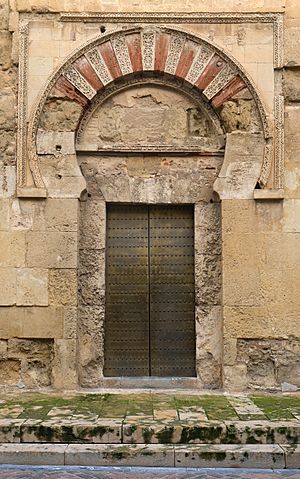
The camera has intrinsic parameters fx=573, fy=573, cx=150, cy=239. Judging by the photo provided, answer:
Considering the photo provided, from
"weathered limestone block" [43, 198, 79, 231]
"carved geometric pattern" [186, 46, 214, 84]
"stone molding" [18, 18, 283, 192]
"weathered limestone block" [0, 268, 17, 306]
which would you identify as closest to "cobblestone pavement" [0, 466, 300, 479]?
"weathered limestone block" [0, 268, 17, 306]

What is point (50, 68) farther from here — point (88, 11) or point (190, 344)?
point (190, 344)

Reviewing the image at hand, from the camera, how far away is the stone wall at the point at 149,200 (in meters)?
6.37

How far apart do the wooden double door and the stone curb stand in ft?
6.32

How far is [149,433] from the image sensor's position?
4.82 meters

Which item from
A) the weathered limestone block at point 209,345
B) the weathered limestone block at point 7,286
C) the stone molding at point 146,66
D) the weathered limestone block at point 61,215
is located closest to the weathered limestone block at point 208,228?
the weathered limestone block at point 209,345

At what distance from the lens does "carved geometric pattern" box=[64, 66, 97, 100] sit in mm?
6594

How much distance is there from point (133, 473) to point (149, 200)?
10.6ft

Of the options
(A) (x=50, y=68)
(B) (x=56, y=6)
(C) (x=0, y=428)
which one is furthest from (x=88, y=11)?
(C) (x=0, y=428)

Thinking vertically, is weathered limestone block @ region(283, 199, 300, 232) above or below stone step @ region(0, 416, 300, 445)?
above

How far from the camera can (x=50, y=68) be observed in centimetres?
661

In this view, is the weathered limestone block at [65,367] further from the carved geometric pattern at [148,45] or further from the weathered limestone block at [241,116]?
the carved geometric pattern at [148,45]

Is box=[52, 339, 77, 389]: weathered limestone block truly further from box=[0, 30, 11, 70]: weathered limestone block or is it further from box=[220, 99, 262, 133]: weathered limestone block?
box=[0, 30, 11, 70]: weathered limestone block

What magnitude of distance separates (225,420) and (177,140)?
3289 millimetres

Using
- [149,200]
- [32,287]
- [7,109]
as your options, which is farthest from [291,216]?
[7,109]
